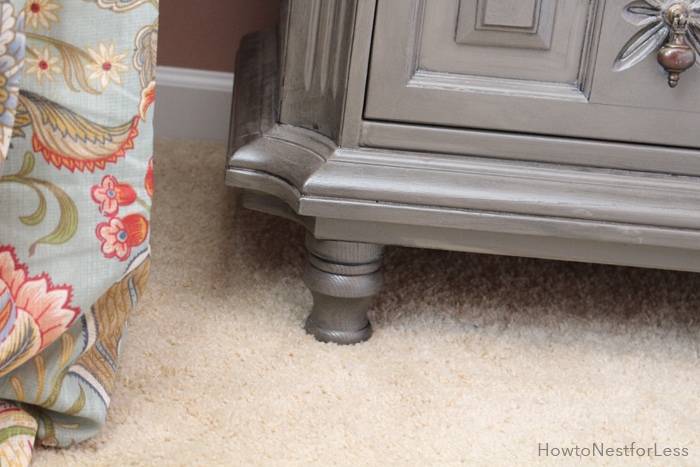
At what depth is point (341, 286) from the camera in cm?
66

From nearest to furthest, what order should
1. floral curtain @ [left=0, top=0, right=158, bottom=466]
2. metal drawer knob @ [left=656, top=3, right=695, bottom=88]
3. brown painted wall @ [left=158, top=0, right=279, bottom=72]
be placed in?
floral curtain @ [left=0, top=0, right=158, bottom=466], metal drawer knob @ [left=656, top=3, right=695, bottom=88], brown painted wall @ [left=158, top=0, right=279, bottom=72]

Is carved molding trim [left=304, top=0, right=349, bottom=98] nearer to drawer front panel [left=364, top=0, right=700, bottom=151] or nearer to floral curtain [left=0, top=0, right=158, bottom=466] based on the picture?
drawer front panel [left=364, top=0, right=700, bottom=151]

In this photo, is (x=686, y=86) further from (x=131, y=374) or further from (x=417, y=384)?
(x=131, y=374)

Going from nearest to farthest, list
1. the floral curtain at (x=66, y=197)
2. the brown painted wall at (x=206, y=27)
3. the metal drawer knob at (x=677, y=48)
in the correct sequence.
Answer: the floral curtain at (x=66, y=197)
the metal drawer knob at (x=677, y=48)
the brown painted wall at (x=206, y=27)

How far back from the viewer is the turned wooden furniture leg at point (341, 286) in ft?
2.16

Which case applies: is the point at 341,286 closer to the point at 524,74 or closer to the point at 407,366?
the point at 407,366

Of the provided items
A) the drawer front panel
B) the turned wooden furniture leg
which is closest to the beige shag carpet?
the turned wooden furniture leg

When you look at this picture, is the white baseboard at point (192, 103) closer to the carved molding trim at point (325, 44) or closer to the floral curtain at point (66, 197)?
the carved molding trim at point (325, 44)

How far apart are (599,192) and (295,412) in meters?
0.32

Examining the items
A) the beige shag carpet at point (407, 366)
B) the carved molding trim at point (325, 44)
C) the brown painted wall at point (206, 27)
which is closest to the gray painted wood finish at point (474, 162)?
the carved molding trim at point (325, 44)

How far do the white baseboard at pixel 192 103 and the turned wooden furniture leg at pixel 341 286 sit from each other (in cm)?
59

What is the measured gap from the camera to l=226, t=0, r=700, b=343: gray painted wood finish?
0.61m

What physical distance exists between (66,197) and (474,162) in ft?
1.10

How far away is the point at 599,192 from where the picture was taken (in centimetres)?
63
